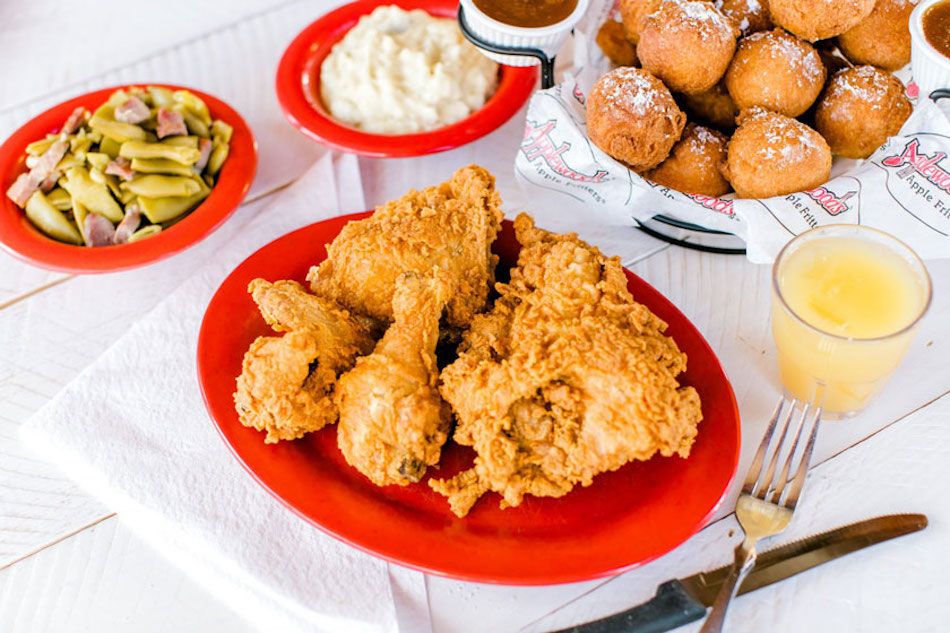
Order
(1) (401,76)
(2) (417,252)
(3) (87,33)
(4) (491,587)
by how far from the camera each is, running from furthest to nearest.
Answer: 1. (3) (87,33)
2. (1) (401,76)
3. (2) (417,252)
4. (4) (491,587)

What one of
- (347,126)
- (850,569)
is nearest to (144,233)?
(347,126)

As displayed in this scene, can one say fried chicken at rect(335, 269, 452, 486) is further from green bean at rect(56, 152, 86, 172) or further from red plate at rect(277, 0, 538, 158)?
green bean at rect(56, 152, 86, 172)

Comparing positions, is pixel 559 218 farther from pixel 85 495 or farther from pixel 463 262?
pixel 85 495

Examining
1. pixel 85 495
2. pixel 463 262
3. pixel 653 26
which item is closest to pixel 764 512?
pixel 463 262

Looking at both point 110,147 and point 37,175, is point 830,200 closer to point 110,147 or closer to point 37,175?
point 110,147

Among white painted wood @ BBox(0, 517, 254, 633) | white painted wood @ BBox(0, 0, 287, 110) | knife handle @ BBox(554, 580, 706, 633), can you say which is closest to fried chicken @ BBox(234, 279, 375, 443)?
white painted wood @ BBox(0, 517, 254, 633)

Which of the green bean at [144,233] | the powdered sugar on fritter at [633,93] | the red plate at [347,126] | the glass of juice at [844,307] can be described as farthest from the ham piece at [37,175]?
the glass of juice at [844,307]
